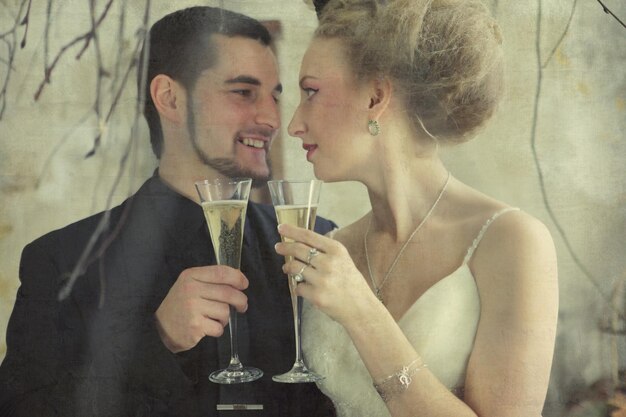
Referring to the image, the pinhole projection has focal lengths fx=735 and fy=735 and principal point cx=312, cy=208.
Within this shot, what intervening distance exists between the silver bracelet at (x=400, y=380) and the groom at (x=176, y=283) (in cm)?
27

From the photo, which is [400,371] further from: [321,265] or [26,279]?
[26,279]

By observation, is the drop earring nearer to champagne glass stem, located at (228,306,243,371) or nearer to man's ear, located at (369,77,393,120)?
man's ear, located at (369,77,393,120)

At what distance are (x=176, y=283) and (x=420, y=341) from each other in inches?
28.6

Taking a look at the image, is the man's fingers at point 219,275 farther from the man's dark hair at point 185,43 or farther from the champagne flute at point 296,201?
the man's dark hair at point 185,43

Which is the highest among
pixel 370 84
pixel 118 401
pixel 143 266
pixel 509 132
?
pixel 370 84

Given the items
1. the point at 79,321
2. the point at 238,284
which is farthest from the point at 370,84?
the point at 79,321

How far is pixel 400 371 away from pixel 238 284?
20.7 inches

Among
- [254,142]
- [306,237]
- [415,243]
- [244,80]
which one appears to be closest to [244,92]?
[244,80]

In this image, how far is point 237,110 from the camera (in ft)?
7.08

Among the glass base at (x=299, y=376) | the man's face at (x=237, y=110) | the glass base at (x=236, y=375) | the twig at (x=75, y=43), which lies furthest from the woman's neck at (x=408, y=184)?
the twig at (x=75, y=43)

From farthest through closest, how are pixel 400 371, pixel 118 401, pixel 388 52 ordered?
pixel 118 401 < pixel 388 52 < pixel 400 371

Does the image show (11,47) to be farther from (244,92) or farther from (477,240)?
(477,240)

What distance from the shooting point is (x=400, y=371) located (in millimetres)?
1922

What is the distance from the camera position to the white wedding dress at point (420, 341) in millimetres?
1952
